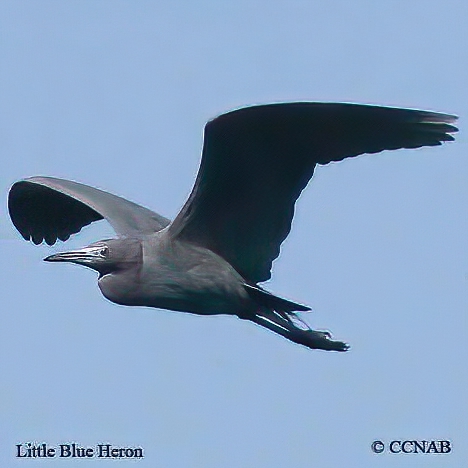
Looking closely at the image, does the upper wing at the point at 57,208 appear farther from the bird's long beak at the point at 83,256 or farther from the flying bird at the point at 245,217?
the bird's long beak at the point at 83,256

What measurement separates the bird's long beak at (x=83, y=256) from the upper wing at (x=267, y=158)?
0.43 m

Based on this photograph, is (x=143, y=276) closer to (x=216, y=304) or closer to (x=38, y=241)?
(x=216, y=304)

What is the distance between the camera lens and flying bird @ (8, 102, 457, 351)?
271 inches

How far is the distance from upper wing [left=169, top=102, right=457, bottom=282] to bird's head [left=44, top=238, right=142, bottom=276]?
0.25 metres

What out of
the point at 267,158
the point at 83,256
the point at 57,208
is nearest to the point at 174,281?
the point at 83,256

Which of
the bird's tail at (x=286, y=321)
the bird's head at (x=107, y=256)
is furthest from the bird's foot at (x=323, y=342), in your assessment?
the bird's head at (x=107, y=256)

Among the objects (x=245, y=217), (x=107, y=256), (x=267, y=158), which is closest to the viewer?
(x=267, y=158)

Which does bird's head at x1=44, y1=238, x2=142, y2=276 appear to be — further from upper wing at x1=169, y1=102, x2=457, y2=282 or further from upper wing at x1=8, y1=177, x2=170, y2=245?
upper wing at x1=8, y1=177, x2=170, y2=245

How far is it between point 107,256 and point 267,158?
1.04 m

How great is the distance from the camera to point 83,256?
7.46 m

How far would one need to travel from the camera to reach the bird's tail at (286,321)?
7582mm

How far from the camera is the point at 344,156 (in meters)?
7.14

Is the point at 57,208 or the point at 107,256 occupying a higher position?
the point at 57,208

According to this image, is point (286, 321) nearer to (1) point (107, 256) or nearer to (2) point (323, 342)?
(2) point (323, 342)
